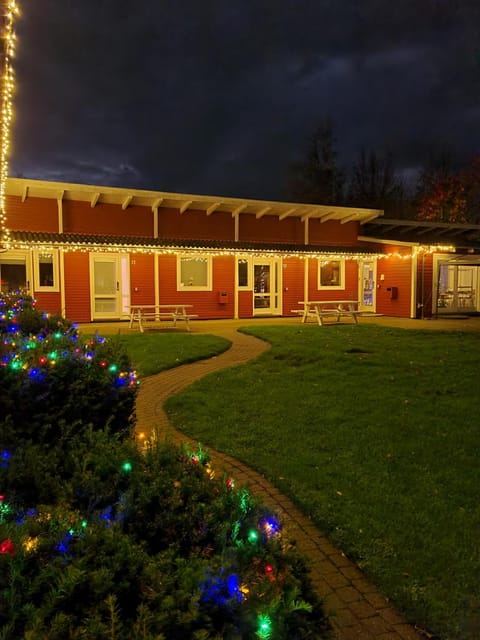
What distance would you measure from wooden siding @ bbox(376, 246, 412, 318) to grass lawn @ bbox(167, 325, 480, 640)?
10.0 metres

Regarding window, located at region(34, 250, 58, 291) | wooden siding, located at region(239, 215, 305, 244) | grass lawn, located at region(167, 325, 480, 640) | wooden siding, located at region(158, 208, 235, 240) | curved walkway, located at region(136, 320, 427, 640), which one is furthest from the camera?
wooden siding, located at region(239, 215, 305, 244)

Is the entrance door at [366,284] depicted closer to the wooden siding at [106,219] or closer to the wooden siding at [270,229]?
the wooden siding at [270,229]

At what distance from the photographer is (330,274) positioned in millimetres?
20859

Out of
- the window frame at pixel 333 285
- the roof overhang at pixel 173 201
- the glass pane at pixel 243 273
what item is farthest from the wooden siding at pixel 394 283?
the glass pane at pixel 243 273

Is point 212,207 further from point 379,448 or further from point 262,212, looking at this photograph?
point 379,448

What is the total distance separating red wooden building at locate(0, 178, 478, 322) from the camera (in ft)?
54.0

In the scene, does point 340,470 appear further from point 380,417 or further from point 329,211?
point 329,211

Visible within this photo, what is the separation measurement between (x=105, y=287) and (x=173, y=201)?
422 centimetres

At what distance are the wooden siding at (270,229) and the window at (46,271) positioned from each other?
296 inches

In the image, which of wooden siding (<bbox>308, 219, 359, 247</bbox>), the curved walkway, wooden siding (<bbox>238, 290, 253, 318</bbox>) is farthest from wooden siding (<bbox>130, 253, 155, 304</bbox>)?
the curved walkway

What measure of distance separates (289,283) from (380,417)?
47.4 ft

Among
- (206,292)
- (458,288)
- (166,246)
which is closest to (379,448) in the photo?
(166,246)

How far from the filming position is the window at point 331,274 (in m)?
20.7

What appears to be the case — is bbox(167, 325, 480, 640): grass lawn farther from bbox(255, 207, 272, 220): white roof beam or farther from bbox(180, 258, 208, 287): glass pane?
bbox(255, 207, 272, 220): white roof beam
